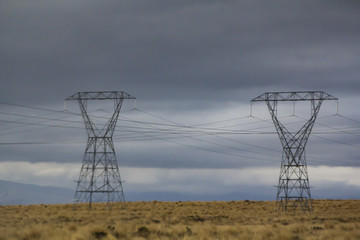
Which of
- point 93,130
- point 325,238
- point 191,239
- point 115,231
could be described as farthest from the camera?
point 93,130

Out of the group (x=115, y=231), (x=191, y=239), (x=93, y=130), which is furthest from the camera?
(x=93, y=130)

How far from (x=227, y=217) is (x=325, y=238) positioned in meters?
35.9

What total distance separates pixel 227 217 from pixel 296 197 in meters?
18.2

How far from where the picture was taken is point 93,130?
88.4 m

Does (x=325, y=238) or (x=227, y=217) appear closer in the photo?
(x=325, y=238)

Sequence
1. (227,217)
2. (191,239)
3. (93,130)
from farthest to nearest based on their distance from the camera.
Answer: (93,130) < (227,217) < (191,239)

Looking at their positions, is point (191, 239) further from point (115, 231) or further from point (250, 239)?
point (115, 231)

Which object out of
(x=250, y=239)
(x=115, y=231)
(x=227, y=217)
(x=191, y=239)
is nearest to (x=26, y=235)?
(x=115, y=231)

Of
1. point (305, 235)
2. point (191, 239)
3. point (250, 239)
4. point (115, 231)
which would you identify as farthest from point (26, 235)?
point (305, 235)

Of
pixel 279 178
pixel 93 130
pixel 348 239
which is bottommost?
pixel 348 239

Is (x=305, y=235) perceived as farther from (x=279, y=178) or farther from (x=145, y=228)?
(x=279, y=178)

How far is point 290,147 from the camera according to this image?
88.9 m

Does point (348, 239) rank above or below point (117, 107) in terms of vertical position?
below

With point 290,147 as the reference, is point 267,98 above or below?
above
